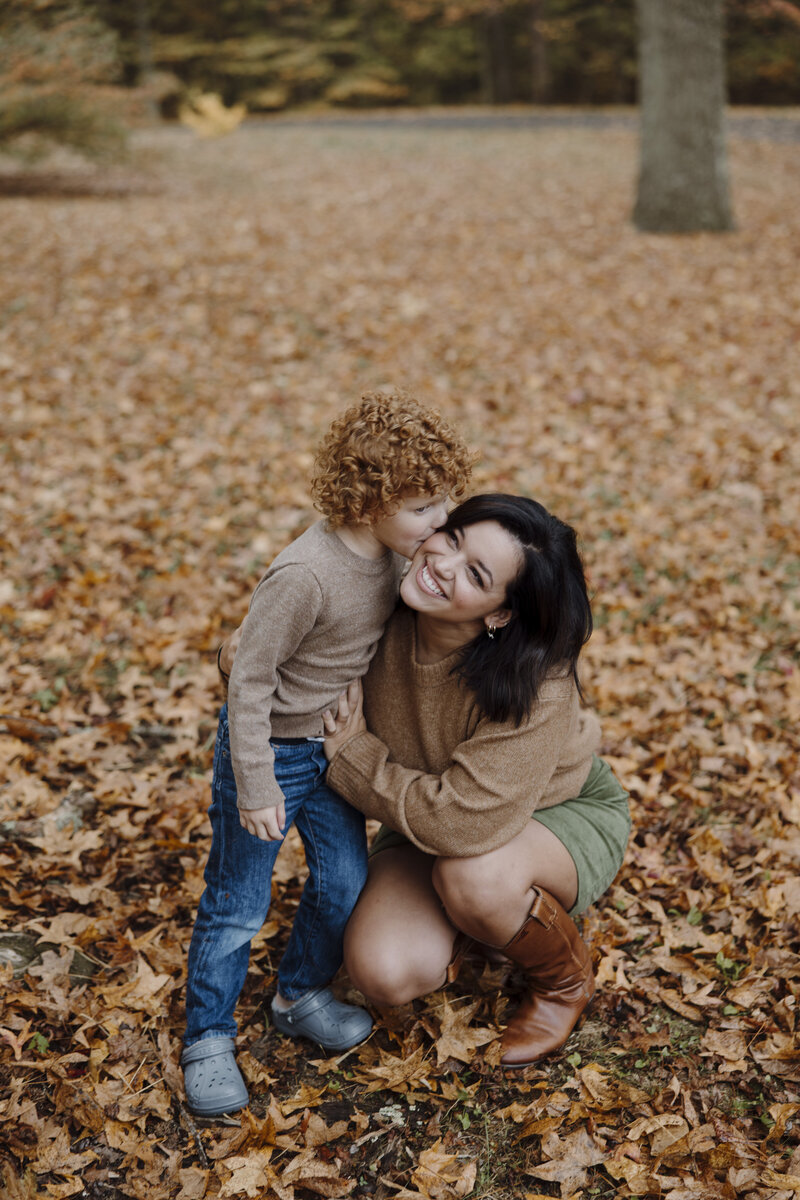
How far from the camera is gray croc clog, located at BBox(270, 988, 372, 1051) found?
267 centimetres

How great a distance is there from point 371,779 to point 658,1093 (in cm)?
114

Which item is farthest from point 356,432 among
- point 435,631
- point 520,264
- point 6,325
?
point 520,264

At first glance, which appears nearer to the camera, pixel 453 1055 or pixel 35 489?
pixel 453 1055

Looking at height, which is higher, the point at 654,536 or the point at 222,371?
the point at 222,371

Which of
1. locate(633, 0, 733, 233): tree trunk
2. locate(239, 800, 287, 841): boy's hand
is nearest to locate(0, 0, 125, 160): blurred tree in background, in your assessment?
locate(633, 0, 733, 233): tree trunk

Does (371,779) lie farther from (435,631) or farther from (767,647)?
(767,647)

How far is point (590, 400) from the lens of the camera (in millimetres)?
7172

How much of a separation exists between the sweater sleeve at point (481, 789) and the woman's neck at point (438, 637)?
0.22 m

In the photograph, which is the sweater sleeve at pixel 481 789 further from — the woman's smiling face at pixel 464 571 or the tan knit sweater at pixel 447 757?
the woman's smiling face at pixel 464 571

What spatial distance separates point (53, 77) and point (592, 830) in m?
13.1

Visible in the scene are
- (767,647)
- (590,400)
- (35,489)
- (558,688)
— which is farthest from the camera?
(590,400)

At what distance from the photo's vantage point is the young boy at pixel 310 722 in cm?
222

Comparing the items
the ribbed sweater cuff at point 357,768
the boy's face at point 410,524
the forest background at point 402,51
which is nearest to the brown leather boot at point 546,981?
the ribbed sweater cuff at point 357,768

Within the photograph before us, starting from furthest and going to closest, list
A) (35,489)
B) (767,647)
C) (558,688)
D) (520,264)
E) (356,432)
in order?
1. (520,264)
2. (35,489)
3. (767,647)
4. (558,688)
5. (356,432)
